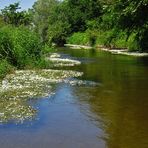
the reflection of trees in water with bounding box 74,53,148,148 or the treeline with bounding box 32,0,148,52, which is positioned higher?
the treeline with bounding box 32,0,148,52

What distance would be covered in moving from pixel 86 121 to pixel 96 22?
241 feet

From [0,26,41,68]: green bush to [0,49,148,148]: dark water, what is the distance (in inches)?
385

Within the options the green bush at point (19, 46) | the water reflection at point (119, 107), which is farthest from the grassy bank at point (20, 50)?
the water reflection at point (119, 107)

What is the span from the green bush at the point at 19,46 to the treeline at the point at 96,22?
12.8ft

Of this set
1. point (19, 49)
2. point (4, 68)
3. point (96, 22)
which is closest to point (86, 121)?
point (4, 68)

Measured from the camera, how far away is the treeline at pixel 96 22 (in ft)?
131

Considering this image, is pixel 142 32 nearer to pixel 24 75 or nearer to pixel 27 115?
pixel 24 75

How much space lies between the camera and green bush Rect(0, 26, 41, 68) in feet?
102

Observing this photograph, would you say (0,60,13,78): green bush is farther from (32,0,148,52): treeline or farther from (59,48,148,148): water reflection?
(32,0,148,52): treeline

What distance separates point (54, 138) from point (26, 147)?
112cm

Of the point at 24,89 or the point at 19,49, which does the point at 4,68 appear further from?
the point at 24,89

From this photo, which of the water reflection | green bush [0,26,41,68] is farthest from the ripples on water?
green bush [0,26,41,68]

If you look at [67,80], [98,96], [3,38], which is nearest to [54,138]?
[98,96]

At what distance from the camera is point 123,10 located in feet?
125
